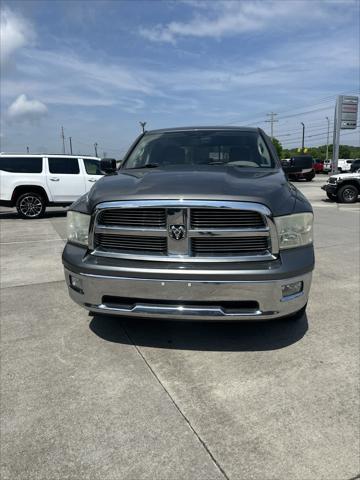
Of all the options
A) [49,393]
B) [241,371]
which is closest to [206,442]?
[241,371]

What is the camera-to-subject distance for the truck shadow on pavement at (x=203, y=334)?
3170mm

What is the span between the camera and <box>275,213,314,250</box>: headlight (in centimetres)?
273

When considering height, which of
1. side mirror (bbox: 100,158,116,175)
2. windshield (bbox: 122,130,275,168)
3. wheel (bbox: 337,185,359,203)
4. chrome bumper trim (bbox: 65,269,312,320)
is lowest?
wheel (bbox: 337,185,359,203)

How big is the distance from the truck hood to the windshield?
2.53 feet

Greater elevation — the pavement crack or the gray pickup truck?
the gray pickup truck

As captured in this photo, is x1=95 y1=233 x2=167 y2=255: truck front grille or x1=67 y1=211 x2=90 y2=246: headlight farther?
x1=67 y1=211 x2=90 y2=246: headlight

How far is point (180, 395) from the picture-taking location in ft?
8.27

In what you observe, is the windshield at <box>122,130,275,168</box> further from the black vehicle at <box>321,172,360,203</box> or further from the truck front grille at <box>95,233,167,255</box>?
the black vehicle at <box>321,172,360,203</box>

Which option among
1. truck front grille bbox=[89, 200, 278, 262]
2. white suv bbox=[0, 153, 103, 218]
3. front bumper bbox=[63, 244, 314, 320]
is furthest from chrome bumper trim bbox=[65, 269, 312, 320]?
white suv bbox=[0, 153, 103, 218]

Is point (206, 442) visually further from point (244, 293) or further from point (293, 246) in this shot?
point (293, 246)

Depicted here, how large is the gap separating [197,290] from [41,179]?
34.2 ft

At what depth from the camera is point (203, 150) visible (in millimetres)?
4223

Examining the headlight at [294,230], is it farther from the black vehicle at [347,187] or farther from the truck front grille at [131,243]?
the black vehicle at [347,187]

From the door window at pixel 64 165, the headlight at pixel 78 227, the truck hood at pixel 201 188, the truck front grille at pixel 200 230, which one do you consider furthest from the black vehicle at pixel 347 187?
the headlight at pixel 78 227
